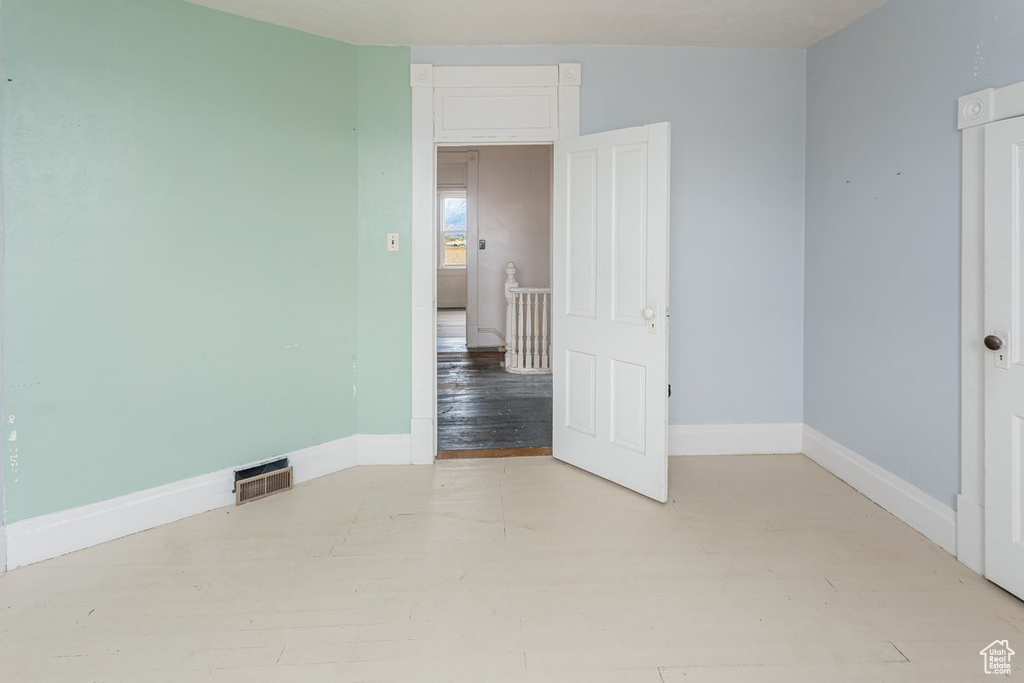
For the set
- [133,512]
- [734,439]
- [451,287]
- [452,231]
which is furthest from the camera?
[451,287]

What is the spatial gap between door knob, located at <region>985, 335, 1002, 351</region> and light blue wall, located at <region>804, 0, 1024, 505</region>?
0.82ft

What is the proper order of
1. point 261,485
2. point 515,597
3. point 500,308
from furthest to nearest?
point 500,308 < point 261,485 < point 515,597

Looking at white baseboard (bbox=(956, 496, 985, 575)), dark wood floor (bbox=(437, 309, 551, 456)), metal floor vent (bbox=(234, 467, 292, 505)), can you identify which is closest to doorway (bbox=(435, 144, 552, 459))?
dark wood floor (bbox=(437, 309, 551, 456))

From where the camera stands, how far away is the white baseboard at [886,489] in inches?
108

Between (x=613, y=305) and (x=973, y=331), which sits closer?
(x=973, y=331)

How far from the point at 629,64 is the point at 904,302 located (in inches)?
83.0

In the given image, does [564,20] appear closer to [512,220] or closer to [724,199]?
[724,199]

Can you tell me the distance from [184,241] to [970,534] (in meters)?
3.76

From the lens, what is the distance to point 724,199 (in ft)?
12.9

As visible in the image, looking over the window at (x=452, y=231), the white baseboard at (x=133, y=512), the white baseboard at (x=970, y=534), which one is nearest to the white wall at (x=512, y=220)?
the window at (x=452, y=231)

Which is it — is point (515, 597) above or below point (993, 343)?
below

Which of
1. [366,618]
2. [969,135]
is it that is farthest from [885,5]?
[366,618]

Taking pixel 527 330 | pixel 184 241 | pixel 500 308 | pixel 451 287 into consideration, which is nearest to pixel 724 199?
pixel 184 241

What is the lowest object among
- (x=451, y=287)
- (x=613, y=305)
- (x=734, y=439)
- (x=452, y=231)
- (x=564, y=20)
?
(x=734, y=439)
